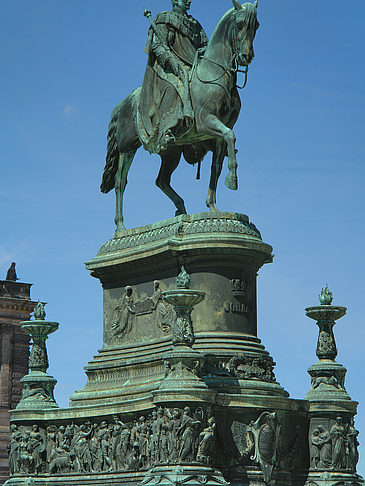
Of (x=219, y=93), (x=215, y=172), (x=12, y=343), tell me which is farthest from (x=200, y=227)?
(x=12, y=343)

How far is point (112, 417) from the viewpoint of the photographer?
2925cm

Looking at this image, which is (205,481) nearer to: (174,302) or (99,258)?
(174,302)

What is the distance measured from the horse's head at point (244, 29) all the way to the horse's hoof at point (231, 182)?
257 centimetres

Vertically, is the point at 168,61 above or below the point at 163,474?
above

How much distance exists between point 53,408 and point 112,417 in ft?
7.28

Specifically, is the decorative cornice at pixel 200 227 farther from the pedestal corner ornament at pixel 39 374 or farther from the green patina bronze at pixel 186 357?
the pedestal corner ornament at pixel 39 374

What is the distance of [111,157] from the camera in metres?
33.0

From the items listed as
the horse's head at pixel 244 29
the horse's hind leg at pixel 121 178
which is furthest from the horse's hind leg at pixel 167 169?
the horse's head at pixel 244 29

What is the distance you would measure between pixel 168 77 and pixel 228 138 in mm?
2415

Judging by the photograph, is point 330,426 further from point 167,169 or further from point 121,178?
point 121,178

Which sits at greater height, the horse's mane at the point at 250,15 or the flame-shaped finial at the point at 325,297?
the horse's mane at the point at 250,15

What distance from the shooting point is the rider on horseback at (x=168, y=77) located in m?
30.1

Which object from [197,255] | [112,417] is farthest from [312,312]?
[112,417]

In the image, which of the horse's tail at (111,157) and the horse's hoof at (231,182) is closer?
the horse's hoof at (231,182)
